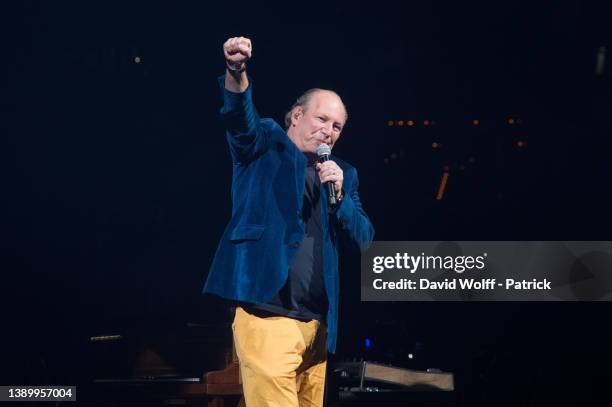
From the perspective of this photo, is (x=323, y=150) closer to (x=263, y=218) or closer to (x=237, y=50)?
(x=263, y=218)

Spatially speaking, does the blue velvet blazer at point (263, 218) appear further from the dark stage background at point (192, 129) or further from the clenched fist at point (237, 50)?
the dark stage background at point (192, 129)

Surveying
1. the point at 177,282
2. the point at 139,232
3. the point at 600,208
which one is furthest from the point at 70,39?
the point at 600,208

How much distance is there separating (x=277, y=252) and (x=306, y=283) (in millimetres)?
142

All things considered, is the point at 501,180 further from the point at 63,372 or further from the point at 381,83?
the point at 63,372

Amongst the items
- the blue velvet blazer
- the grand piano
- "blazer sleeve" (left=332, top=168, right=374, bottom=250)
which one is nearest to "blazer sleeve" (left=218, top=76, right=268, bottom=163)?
the blue velvet blazer

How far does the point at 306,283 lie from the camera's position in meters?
2.16

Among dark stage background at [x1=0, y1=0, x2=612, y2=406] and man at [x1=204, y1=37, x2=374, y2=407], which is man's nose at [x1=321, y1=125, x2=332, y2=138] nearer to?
man at [x1=204, y1=37, x2=374, y2=407]

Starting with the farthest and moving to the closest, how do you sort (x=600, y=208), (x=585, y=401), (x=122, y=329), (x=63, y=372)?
1. (x=600, y=208)
2. (x=122, y=329)
3. (x=63, y=372)
4. (x=585, y=401)

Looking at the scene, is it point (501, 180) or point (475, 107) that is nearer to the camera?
point (475, 107)

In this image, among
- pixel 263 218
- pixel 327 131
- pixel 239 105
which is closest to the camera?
pixel 239 105

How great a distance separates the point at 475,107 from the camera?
586 cm

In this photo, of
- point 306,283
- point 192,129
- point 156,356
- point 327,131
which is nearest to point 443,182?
point 192,129

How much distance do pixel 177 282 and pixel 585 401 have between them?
2.80 metres

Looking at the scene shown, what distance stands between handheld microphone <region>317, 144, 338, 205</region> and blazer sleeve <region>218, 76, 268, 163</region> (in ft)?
0.60
